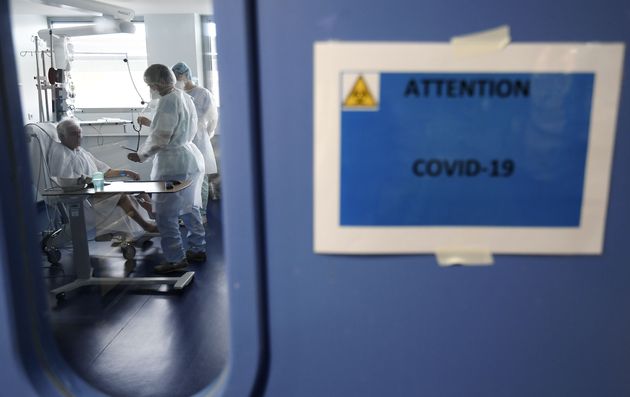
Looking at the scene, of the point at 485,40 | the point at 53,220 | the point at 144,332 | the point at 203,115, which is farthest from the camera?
the point at 203,115

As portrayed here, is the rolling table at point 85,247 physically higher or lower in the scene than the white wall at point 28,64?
lower

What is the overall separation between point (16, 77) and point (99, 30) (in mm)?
4669

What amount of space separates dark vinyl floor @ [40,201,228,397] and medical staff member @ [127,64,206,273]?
0.99 feet

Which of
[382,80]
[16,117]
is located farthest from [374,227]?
[16,117]

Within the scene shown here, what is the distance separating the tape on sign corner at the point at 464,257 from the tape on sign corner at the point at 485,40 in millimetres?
288

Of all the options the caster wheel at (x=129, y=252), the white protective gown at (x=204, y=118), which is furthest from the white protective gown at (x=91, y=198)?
the white protective gown at (x=204, y=118)

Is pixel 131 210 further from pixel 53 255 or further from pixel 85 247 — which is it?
pixel 85 247

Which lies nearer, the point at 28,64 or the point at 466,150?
the point at 466,150

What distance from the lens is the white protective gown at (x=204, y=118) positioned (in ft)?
14.1

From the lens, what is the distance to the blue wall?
669 millimetres

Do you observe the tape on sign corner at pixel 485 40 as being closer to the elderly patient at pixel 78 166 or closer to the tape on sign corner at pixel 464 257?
the tape on sign corner at pixel 464 257

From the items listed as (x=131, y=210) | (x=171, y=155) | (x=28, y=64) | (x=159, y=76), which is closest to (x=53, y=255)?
(x=131, y=210)

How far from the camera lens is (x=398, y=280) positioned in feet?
2.44

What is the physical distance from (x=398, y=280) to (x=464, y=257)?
0.34ft
